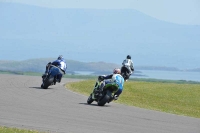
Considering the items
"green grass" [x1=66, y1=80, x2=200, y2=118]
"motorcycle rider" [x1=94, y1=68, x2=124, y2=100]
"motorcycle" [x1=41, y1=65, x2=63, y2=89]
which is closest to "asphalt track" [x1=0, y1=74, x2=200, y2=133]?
"motorcycle rider" [x1=94, y1=68, x2=124, y2=100]

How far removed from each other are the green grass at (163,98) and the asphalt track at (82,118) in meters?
2.97

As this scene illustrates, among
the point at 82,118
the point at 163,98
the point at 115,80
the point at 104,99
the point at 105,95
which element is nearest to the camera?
the point at 82,118

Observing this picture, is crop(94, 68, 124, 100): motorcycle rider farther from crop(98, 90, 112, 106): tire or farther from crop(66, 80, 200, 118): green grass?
crop(66, 80, 200, 118): green grass

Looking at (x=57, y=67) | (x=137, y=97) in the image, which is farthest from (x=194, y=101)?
(x=57, y=67)

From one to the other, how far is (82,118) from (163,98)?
18.2 metres

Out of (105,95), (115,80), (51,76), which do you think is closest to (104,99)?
(105,95)

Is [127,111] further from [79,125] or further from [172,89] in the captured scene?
[172,89]

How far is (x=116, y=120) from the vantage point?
24.3 m

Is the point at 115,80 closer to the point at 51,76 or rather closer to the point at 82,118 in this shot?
the point at 82,118

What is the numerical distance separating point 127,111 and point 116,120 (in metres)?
4.46

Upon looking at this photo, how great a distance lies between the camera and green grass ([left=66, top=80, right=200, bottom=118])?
1330 inches

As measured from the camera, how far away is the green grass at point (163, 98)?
33787 mm

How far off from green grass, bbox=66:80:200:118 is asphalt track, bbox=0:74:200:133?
2969 mm

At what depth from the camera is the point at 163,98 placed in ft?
137
